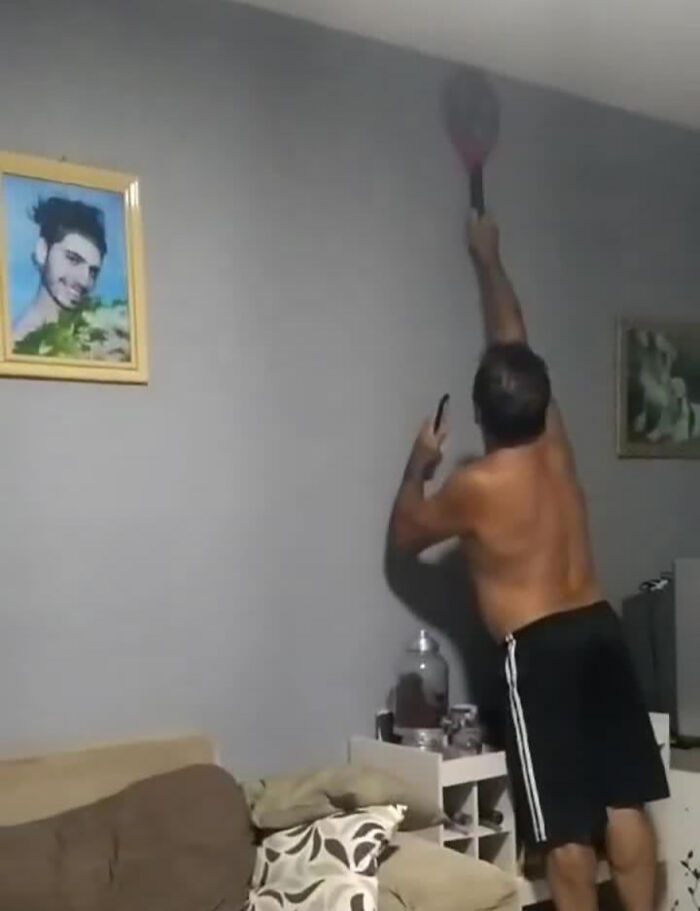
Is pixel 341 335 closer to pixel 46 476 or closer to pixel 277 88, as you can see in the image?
pixel 277 88

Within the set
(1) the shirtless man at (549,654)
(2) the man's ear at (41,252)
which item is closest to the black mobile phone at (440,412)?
(1) the shirtless man at (549,654)

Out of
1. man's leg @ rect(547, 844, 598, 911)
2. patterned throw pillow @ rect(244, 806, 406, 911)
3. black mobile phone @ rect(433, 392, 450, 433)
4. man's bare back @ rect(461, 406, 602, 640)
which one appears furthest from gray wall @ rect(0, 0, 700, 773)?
man's leg @ rect(547, 844, 598, 911)

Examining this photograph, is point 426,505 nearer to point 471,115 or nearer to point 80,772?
point 80,772

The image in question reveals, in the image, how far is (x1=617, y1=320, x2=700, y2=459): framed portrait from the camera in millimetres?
3654

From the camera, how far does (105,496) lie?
8.43ft

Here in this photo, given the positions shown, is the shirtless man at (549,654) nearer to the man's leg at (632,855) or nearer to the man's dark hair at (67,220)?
the man's leg at (632,855)

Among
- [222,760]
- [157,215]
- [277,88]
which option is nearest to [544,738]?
[222,760]

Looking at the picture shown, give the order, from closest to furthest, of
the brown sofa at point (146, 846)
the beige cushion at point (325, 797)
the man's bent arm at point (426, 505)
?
the brown sofa at point (146, 846)
the beige cushion at point (325, 797)
the man's bent arm at point (426, 505)

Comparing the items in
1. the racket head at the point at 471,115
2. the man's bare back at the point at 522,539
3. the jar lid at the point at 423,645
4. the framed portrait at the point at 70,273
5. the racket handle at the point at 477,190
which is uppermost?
the racket head at the point at 471,115

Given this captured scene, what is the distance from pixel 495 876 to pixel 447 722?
2.17 feet

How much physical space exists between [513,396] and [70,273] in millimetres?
1026

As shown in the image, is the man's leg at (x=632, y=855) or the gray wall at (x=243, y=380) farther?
the man's leg at (x=632, y=855)

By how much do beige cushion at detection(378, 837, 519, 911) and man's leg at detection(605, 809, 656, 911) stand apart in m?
0.57

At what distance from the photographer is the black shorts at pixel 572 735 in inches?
109
